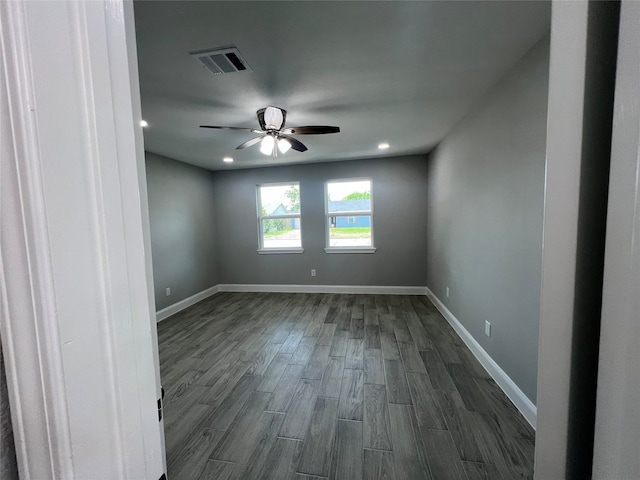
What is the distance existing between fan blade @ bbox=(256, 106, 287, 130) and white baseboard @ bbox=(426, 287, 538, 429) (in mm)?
2786

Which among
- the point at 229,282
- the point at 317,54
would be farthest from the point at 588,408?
the point at 229,282

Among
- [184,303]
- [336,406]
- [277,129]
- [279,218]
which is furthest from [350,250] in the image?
[336,406]

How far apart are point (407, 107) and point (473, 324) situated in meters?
2.25

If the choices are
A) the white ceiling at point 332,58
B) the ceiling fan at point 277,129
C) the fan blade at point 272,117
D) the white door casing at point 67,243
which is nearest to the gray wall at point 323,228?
the white ceiling at point 332,58

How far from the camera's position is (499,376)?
2111 millimetres

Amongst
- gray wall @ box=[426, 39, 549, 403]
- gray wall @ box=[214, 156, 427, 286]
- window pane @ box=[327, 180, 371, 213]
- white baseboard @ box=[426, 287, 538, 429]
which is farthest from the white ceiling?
white baseboard @ box=[426, 287, 538, 429]

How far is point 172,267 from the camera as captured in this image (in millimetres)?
4090

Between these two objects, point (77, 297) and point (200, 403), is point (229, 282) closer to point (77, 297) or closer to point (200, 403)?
point (200, 403)

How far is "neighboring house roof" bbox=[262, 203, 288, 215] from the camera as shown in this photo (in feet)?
16.6

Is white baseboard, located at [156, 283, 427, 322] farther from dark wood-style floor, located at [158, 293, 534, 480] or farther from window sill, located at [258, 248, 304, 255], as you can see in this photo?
dark wood-style floor, located at [158, 293, 534, 480]

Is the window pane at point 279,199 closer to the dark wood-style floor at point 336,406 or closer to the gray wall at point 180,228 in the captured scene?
the gray wall at point 180,228

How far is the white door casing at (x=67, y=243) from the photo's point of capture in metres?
0.32

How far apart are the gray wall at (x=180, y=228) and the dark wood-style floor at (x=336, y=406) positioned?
3.22ft

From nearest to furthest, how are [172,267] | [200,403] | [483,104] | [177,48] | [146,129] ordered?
[177,48] → [200,403] → [483,104] → [146,129] → [172,267]
